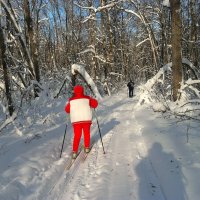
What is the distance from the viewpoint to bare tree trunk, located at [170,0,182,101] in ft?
44.3

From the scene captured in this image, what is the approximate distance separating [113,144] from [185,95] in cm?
541

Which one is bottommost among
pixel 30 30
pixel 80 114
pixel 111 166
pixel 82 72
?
pixel 111 166

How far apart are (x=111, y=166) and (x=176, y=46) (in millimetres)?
7946

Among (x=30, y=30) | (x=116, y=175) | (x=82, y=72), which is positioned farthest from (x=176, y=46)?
(x=82, y=72)

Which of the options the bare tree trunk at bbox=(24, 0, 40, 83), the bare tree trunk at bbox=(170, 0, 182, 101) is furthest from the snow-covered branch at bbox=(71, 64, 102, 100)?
the bare tree trunk at bbox=(170, 0, 182, 101)

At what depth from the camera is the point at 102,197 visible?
18.8 feet

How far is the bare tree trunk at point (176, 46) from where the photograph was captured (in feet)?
44.3

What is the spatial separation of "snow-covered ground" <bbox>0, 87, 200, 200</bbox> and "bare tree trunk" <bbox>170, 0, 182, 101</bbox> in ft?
10.1

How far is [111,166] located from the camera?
7.47 m

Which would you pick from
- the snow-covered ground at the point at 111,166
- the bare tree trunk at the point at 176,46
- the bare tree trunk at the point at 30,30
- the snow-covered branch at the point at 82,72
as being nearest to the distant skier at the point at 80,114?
the snow-covered ground at the point at 111,166

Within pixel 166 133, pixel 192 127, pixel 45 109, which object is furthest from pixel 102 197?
pixel 45 109

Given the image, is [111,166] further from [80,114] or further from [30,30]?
[30,30]

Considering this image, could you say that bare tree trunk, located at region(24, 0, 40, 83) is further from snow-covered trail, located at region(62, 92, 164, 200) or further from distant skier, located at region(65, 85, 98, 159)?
snow-covered trail, located at region(62, 92, 164, 200)

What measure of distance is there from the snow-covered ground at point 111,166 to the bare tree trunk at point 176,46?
3.07 m
